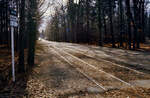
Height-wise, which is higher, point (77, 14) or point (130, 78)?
point (77, 14)

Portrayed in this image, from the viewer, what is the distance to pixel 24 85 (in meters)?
5.95

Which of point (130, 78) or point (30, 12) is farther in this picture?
point (30, 12)

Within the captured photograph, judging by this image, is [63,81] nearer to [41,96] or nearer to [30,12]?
[41,96]

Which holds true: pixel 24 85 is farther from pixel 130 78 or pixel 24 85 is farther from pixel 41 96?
pixel 130 78

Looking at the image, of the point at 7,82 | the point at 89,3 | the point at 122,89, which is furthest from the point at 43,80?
the point at 89,3

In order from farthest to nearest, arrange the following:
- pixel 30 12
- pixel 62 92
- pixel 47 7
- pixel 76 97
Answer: pixel 47 7 → pixel 30 12 → pixel 62 92 → pixel 76 97

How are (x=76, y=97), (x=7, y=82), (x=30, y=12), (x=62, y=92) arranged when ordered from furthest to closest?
1. (x=30, y=12)
2. (x=7, y=82)
3. (x=62, y=92)
4. (x=76, y=97)

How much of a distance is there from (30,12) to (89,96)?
667 cm

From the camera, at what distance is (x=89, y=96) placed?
182 inches

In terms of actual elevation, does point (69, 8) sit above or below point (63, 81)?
above

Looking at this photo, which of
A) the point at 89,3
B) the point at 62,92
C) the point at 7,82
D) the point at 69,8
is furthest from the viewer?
the point at 69,8

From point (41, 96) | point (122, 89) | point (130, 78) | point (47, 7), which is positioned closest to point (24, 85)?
point (41, 96)

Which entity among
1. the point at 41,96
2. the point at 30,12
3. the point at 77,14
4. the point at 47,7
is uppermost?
the point at 77,14

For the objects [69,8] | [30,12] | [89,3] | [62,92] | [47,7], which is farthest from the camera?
[69,8]
